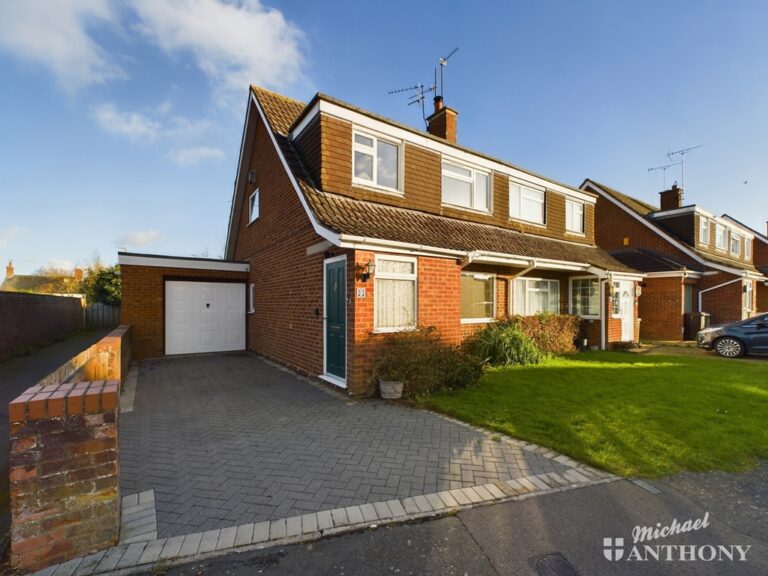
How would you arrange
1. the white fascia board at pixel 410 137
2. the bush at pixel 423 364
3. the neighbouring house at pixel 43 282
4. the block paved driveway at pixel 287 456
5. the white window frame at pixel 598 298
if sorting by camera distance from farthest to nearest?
the neighbouring house at pixel 43 282 → the white window frame at pixel 598 298 → the white fascia board at pixel 410 137 → the bush at pixel 423 364 → the block paved driveway at pixel 287 456

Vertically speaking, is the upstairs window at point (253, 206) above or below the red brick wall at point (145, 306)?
above

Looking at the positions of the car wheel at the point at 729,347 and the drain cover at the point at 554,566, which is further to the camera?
the car wheel at the point at 729,347

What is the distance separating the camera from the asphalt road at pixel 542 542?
2412 mm

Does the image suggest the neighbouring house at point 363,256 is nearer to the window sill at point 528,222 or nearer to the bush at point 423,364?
the window sill at point 528,222

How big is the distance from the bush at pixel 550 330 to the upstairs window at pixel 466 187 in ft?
11.4

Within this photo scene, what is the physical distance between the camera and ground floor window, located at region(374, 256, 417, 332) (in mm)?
6953

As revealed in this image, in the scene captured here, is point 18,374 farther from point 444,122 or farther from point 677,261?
point 677,261

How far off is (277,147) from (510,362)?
25.2 feet

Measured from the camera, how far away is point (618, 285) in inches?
504

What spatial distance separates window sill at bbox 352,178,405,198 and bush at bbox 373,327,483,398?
3440mm

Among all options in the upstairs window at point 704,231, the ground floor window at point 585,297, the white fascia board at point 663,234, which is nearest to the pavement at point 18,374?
the ground floor window at point 585,297

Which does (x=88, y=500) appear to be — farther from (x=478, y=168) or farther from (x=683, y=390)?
(x=478, y=168)

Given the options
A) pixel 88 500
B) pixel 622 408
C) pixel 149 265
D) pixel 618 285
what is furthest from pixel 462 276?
pixel 149 265

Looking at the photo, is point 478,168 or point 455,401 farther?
A: point 478,168
